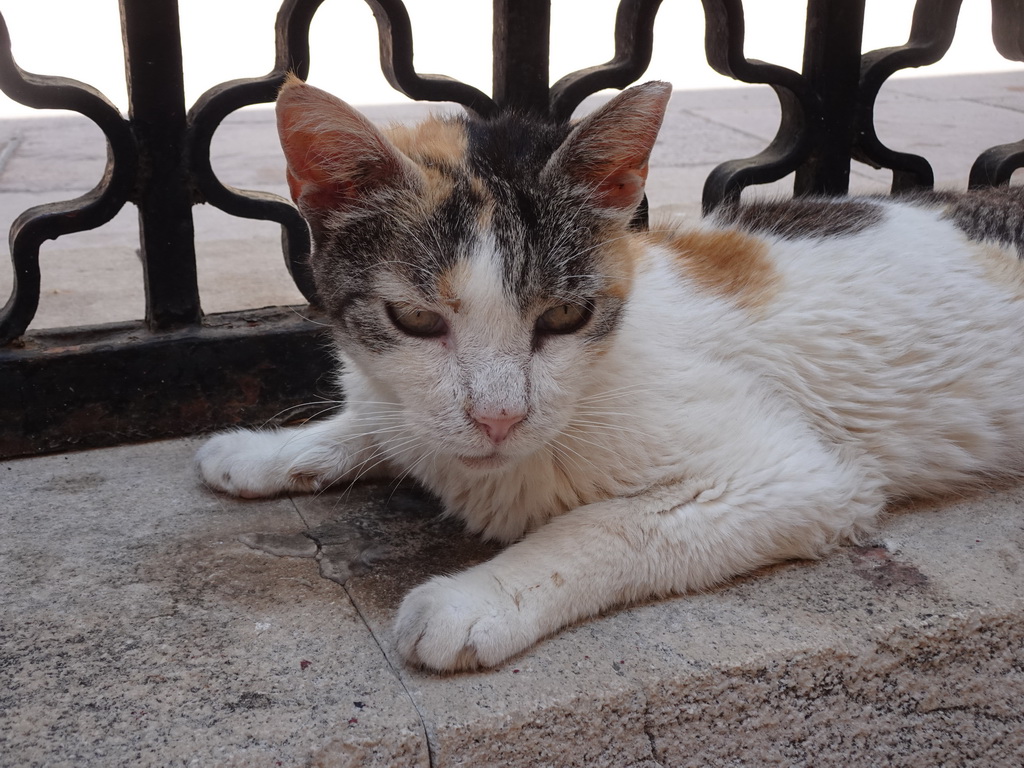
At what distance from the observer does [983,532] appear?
2047 millimetres

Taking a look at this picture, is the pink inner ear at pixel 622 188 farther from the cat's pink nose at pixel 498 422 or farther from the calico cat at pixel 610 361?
the cat's pink nose at pixel 498 422

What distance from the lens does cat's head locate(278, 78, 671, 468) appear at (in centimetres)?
166

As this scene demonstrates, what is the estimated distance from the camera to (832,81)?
8.47 ft

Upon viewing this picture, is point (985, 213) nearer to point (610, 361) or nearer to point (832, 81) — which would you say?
point (832, 81)

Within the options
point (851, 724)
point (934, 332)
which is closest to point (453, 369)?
point (851, 724)

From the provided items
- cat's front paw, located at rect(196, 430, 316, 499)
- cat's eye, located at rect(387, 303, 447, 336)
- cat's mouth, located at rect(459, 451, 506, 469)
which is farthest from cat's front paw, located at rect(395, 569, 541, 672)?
cat's front paw, located at rect(196, 430, 316, 499)

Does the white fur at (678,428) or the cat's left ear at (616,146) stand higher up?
the cat's left ear at (616,146)

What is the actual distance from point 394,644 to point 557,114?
4.57ft

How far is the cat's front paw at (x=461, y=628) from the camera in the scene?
5.30 ft

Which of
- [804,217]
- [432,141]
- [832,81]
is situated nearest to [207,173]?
[432,141]

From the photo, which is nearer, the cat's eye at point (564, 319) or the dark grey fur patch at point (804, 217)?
the cat's eye at point (564, 319)

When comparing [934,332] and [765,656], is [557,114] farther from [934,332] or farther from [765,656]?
[765,656]

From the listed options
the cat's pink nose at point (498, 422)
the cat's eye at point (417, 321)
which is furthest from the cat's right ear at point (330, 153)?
the cat's pink nose at point (498, 422)

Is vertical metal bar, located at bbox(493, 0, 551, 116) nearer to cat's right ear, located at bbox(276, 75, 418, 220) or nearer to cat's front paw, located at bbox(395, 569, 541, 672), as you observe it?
cat's right ear, located at bbox(276, 75, 418, 220)
